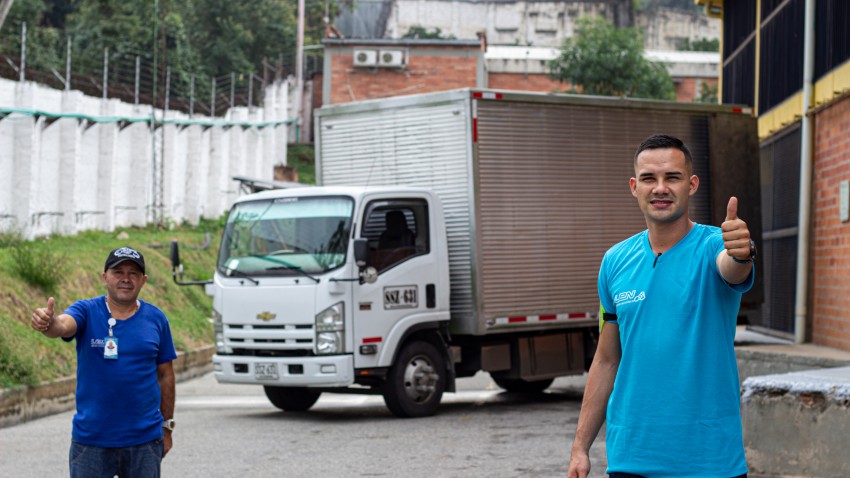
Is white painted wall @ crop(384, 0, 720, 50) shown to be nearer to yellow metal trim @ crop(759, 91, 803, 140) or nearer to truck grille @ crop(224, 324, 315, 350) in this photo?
yellow metal trim @ crop(759, 91, 803, 140)

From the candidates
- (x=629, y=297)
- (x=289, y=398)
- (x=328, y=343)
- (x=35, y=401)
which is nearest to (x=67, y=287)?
(x=35, y=401)

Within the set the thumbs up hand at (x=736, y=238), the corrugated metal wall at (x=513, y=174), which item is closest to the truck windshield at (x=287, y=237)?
the corrugated metal wall at (x=513, y=174)

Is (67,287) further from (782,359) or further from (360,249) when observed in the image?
(782,359)

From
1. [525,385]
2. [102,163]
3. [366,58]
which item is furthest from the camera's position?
[366,58]

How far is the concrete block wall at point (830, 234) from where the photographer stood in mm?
13828

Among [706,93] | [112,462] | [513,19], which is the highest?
[513,19]

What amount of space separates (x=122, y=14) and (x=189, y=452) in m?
40.2

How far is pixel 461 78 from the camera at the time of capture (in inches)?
2276

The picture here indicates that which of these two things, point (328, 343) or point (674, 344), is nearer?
point (674, 344)

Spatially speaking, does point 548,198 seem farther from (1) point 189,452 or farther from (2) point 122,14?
(2) point 122,14

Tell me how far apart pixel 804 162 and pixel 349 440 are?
638cm

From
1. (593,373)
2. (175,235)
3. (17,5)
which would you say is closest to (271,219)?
(593,373)

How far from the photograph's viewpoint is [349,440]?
482 inches

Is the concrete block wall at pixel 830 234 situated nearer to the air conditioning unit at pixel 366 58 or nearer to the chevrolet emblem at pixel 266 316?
the chevrolet emblem at pixel 266 316
